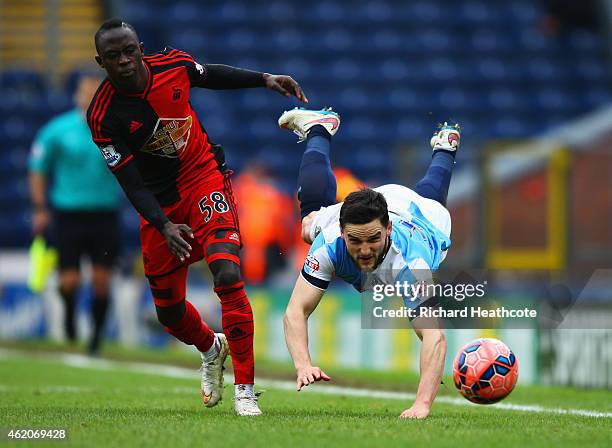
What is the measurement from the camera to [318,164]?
7996 mm

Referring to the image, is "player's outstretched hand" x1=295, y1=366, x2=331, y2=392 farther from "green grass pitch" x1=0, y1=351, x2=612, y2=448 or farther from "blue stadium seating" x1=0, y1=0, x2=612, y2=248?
"blue stadium seating" x1=0, y1=0, x2=612, y2=248

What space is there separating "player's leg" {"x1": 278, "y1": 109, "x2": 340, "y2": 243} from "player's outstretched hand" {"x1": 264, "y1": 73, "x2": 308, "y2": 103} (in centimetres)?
69

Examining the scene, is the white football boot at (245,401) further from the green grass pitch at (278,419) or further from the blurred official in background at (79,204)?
the blurred official in background at (79,204)

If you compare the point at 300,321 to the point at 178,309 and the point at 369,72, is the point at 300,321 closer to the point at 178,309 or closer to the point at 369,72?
the point at 178,309

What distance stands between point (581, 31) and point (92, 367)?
14.6 m

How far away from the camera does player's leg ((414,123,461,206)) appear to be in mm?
7941

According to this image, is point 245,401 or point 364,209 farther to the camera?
point 245,401

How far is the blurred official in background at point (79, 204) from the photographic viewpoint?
1248 cm

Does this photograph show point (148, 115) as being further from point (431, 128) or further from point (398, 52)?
point (398, 52)

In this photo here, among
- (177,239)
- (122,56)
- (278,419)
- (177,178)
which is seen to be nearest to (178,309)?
(177,178)

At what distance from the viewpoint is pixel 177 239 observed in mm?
6367

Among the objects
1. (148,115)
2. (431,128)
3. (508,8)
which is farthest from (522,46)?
(148,115)

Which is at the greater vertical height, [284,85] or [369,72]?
[369,72]

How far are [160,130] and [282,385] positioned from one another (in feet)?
11.5
